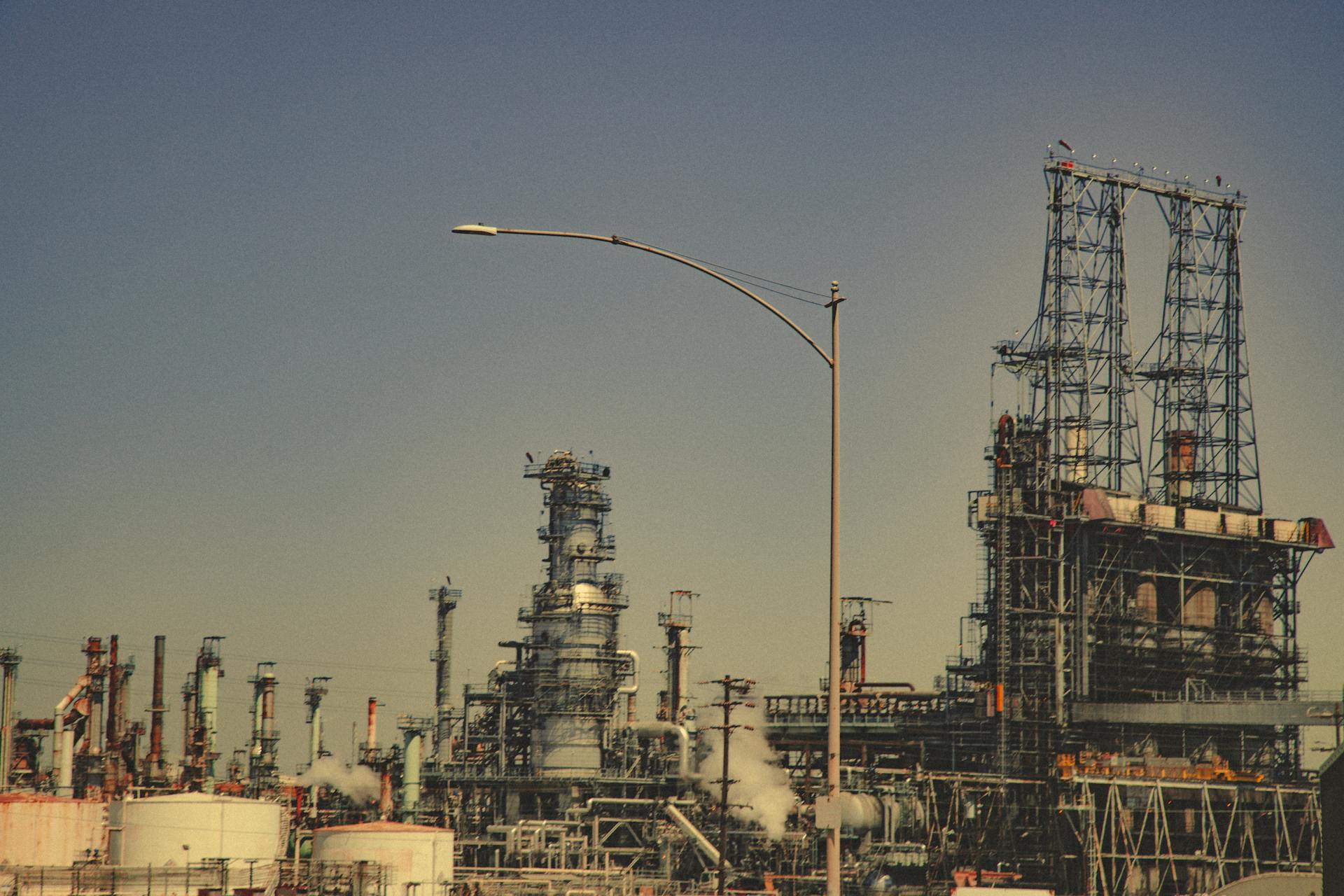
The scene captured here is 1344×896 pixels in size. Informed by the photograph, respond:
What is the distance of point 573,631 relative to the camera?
99812 mm

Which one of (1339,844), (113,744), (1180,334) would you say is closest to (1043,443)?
(1180,334)

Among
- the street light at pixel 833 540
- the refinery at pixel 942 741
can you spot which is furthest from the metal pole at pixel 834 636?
the refinery at pixel 942 741

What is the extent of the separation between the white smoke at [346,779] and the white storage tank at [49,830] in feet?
96.1

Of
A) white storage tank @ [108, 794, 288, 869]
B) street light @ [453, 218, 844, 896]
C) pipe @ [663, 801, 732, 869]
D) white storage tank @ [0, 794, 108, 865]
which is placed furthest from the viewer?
pipe @ [663, 801, 732, 869]

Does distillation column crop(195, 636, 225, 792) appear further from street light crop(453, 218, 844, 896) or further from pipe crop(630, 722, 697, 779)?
street light crop(453, 218, 844, 896)

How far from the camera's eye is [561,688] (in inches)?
3927

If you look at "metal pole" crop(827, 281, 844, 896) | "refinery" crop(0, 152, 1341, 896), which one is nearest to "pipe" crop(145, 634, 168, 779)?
"refinery" crop(0, 152, 1341, 896)

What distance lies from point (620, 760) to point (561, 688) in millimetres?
6228

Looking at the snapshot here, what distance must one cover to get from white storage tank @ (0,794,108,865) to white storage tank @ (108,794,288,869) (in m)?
1.54

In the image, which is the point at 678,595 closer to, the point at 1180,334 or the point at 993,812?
the point at 993,812

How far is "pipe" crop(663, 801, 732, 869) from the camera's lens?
91.2 m

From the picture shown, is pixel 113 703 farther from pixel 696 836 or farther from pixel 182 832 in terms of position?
pixel 696 836

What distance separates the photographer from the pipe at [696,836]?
299ft

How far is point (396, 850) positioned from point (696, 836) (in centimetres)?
1787
